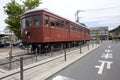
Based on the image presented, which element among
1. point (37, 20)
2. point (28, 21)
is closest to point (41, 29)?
point (37, 20)

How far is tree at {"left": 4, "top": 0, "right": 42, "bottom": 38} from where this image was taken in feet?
101

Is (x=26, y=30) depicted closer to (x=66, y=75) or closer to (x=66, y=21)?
(x=66, y=21)

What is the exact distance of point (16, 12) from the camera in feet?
102

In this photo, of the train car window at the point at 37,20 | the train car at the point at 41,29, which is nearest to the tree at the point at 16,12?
the train car at the point at 41,29

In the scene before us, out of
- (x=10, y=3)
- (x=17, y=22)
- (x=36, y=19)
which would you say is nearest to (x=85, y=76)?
(x=36, y=19)

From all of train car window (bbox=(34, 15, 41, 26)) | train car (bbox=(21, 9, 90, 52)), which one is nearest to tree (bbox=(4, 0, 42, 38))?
train car (bbox=(21, 9, 90, 52))

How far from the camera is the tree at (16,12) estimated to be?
30.8 metres

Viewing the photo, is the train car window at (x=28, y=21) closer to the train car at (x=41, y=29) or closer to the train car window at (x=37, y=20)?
the train car at (x=41, y=29)

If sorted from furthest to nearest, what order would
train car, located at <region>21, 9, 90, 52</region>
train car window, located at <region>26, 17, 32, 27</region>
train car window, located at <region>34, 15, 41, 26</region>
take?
train car window, located at <region>26, 17, 32, 27</region> < train car window, located at <region>34, 15, 41, 26</region> < train car, located at <region>21, 9, 90, 52</region>

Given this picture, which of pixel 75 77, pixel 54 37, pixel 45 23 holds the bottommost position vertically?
pixel 75 77

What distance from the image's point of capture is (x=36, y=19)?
1409 cm

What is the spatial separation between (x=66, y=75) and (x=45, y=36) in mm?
6381

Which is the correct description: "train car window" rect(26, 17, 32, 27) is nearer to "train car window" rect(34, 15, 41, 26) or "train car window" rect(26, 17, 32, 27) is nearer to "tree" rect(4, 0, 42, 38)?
"train car window" rect(34, 15, 41, 26)

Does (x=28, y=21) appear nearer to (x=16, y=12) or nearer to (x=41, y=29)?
(x=41, y=29)
